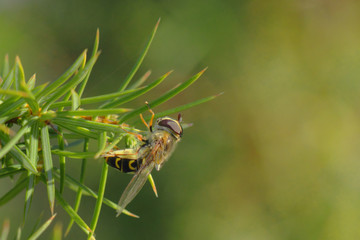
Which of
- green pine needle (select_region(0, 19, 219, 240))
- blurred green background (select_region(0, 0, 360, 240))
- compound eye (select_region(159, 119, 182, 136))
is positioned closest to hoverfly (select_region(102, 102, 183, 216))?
compound eye (select_region(159, 119, 182, 136))

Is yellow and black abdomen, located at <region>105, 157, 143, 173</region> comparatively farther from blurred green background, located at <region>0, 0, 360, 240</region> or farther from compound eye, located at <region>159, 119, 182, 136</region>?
blurred green background, located at <region>0, 0, 360, 240</region>

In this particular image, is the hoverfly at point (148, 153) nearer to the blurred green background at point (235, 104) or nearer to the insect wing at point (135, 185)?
the insect wing at point (135, 185)

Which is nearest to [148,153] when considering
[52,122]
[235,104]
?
[52,122]

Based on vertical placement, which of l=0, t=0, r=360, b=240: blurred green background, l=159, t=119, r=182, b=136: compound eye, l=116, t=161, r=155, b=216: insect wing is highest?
l=0, t=0, r=360, b=240: blurred green background

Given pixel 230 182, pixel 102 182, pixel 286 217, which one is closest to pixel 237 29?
pixel 230 182

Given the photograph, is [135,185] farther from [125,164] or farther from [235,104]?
[235,104]

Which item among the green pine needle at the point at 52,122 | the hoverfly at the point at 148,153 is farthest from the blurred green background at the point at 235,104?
the green pine needle at the point at 52,122
